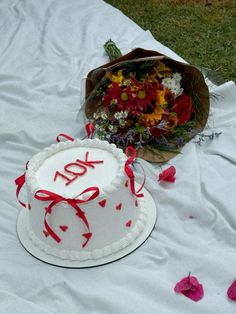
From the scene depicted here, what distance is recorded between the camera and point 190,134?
1.98m

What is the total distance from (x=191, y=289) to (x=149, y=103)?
79 cm

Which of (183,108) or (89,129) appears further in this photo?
(183,108)

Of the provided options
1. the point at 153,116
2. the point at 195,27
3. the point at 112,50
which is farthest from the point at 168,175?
the point at 195,27

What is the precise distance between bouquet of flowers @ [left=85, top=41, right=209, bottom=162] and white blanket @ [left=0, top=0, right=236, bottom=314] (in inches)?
3.2

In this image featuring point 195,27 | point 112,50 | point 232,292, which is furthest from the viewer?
point 195,27

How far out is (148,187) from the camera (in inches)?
68.6

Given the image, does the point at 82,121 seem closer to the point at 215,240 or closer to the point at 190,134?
the point at 190,134

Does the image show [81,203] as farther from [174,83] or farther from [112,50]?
[112,50]

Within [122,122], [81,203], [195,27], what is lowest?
[195,27]

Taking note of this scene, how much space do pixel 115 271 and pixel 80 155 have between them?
377 mm

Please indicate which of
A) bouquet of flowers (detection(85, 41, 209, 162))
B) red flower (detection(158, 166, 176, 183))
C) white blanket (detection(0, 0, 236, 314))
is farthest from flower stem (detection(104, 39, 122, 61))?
red flower (detection(158, 166, 176, 183))

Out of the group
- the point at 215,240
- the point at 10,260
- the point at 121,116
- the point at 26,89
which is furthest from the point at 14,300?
the point at 26,89

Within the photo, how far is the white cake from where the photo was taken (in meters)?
1.39

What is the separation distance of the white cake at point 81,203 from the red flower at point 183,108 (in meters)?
0.51
